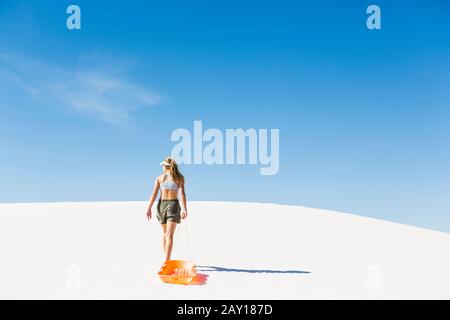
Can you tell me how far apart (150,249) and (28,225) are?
6.97 m

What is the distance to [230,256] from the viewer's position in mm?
10531

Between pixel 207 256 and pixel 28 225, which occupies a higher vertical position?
pixel 28 225

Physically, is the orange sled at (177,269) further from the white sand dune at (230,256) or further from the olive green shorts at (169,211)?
the olive green shorts at (169,211)

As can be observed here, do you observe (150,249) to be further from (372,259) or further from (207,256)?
(372,259)

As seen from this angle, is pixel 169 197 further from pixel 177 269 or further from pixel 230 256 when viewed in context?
pixel 230 256

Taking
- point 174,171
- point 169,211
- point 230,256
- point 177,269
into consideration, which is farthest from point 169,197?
point 230,256

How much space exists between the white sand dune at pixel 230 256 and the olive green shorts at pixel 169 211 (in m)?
1.03

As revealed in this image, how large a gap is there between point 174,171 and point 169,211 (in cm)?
69

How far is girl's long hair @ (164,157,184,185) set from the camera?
305 inches

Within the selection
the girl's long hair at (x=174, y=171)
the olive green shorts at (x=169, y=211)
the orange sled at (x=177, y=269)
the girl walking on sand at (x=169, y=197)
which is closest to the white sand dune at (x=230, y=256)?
the orange sled at (x=177, y=269)

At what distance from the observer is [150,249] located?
11.4 meters

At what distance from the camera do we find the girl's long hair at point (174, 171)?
7.74m

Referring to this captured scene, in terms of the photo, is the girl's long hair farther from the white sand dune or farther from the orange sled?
the white sand dune
